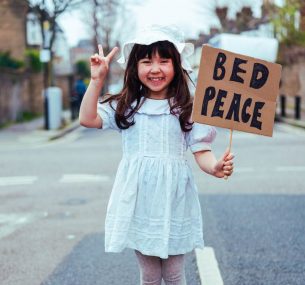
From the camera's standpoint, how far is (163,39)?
285 cm

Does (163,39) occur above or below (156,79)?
above

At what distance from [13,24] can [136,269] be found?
3361 cm

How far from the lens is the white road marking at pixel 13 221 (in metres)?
5.70

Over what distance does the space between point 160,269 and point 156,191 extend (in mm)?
457

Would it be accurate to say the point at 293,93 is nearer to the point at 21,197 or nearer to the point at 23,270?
the point at 21,197

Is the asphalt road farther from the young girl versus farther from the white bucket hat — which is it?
the white bucket hat

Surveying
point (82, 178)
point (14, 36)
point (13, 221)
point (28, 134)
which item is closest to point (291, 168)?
point (82, 178)

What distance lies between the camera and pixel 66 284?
4.09 m

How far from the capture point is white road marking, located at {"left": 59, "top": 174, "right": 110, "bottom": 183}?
8.62 m

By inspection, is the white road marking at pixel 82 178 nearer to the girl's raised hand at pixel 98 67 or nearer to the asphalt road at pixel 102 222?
the asphalt road at pixel 102 222

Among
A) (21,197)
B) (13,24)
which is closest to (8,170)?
(21,197)

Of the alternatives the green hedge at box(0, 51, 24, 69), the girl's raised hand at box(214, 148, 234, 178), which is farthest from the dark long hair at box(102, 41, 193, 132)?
the green hedge at box(0, 51, 24, 69)

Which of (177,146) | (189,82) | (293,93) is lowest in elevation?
(293,93)

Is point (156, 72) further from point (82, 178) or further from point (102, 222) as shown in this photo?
point (82, 178)
